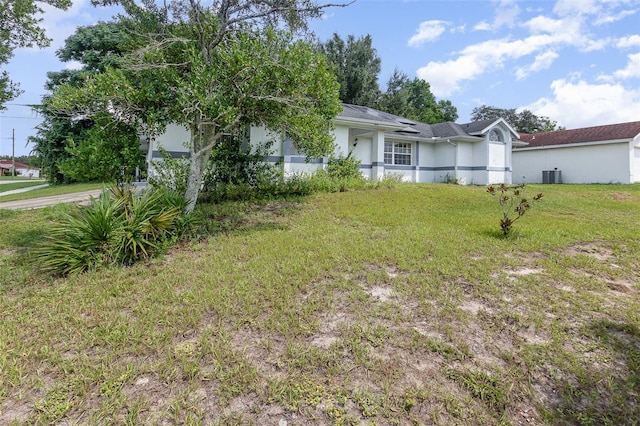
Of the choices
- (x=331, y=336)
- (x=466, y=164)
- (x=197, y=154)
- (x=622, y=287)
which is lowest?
(x=331, y=336)

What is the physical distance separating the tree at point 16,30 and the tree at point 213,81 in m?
3.01

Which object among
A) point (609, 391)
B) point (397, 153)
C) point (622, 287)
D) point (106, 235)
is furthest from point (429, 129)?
point (609, 391)

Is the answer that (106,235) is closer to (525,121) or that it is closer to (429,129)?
(429,129)

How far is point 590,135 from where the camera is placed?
68.7ft

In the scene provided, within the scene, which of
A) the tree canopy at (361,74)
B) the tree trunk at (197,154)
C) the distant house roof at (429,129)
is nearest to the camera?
the tree trunk at (197,154)

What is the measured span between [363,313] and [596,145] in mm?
24588

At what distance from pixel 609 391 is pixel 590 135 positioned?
25060mm

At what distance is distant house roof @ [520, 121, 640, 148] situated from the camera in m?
19.1

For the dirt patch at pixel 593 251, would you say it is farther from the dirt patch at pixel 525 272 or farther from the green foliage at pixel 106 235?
the green foliage at pixel 106 235

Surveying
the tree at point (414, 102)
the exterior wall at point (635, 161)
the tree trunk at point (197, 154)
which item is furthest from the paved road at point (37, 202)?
the exterior wall at point (635, 161)

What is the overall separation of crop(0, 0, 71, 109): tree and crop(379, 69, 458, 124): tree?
25310 mm

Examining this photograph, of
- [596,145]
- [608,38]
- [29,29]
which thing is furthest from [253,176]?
[596,145]

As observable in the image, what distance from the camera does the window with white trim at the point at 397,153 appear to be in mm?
17094

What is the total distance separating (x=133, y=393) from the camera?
2387mm
